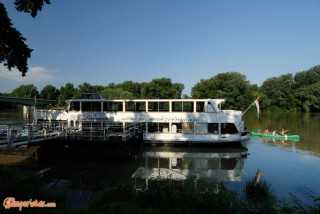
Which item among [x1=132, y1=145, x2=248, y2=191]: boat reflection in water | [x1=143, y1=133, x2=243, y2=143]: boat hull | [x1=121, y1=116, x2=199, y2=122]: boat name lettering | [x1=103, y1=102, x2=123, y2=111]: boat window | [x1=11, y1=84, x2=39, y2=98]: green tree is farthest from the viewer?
[x1=11, y1=84, x2=39, y2=98]: green tree

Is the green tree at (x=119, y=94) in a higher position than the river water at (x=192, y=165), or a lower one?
higher

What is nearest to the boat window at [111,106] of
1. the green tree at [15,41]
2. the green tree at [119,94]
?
the green tree at [15,41]

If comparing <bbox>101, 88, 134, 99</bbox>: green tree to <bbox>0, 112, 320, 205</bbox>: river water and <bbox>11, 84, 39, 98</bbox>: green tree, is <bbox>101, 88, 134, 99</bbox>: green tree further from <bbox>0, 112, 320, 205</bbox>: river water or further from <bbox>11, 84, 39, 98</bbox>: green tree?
<bbox>0, 112, 320, 205</bbox>: river water

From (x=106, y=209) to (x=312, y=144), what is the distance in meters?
28.1

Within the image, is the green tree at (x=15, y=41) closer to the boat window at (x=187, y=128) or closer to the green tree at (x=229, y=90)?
the boat window at (x=187, y=128)

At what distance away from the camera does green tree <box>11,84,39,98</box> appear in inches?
4531

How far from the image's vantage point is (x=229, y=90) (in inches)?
3295

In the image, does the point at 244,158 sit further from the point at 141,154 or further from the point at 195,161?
the point at 141,154

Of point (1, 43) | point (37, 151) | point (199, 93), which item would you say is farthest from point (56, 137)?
point (199, 93)

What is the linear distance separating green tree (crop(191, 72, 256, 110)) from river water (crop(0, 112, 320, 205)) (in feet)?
183

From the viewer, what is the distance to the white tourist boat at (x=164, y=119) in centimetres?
2642

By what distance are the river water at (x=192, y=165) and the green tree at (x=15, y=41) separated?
24.4ft

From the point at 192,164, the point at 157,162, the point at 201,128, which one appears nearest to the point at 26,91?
the point at 201,128

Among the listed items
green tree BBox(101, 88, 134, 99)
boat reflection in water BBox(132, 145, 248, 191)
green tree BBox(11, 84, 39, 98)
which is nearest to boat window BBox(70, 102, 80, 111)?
boat reflection in water BBox(132, 145, 248, 191)
